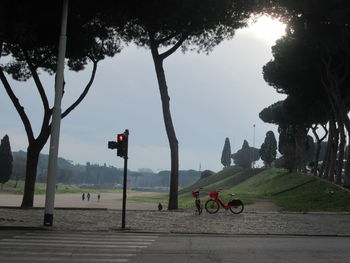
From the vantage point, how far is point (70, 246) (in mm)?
A: 9305

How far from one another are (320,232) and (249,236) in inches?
92.9

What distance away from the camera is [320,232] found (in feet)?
43.7

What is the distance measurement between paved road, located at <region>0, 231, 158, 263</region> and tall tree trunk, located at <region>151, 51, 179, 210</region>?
409 inches

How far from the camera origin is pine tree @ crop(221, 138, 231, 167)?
140 metres

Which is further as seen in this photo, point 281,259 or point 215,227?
point 215,227

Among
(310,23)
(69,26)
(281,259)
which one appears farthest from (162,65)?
(281,259)

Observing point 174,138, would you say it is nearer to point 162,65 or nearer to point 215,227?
point 162,65

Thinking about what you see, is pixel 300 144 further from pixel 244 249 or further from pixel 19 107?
pixel 244 249

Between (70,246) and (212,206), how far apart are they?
10451 mm

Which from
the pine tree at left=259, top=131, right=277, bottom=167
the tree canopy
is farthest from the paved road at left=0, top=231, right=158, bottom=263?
the pine tree at left=259, top=131, right=277, bottom=167

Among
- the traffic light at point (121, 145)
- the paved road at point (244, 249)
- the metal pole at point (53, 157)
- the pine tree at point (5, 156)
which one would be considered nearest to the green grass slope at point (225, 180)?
the pine tree at point (5, 156)

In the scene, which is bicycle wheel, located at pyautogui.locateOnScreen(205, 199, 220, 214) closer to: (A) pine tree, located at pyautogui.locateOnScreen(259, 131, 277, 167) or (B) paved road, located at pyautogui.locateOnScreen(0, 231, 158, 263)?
(B) paved road, located at pyautogui.locateOnScreen(0, 231, 158, 263)

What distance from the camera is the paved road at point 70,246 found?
805 cm

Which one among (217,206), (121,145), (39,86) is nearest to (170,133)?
(217,206)
